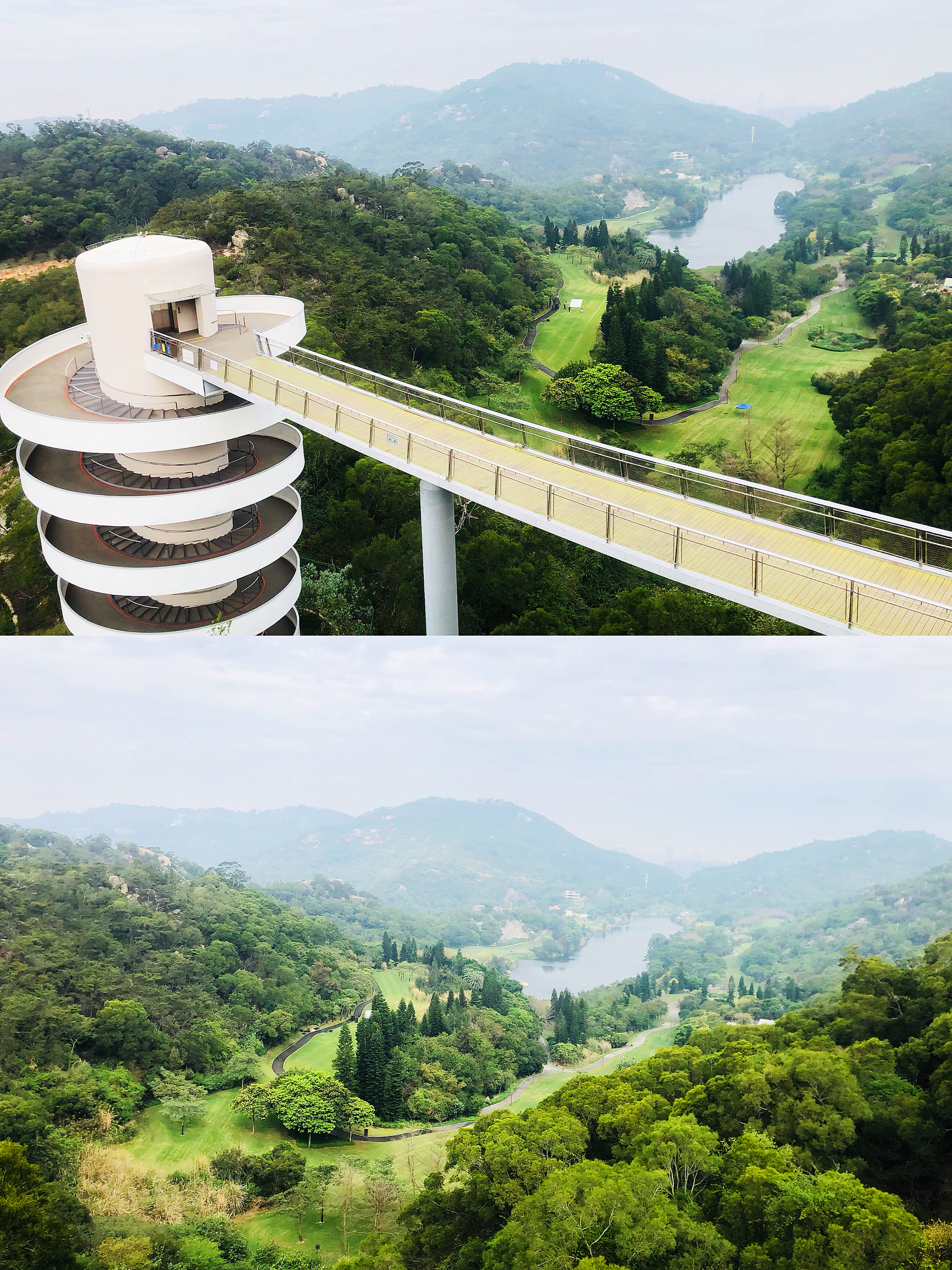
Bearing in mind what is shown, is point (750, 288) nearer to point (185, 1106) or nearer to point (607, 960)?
point (607, 960)

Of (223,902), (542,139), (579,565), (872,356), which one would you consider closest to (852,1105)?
(223,902)

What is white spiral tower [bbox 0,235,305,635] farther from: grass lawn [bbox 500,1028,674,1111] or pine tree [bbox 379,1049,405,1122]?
grass lawn [bbox 500,1028,674,1111]

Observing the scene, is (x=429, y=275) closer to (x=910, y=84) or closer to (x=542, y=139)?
(x=542, y=139)

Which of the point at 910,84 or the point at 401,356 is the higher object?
the point at 910,84

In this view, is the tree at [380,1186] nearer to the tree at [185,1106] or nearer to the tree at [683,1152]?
the tree at [185,1106]

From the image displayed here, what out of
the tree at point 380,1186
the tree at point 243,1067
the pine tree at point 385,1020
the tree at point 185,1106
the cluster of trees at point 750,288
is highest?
the cluster of trees at point 750,288

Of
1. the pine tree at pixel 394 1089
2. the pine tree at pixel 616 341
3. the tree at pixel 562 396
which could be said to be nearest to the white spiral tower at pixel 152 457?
the pine tree at pixel 394 1089
